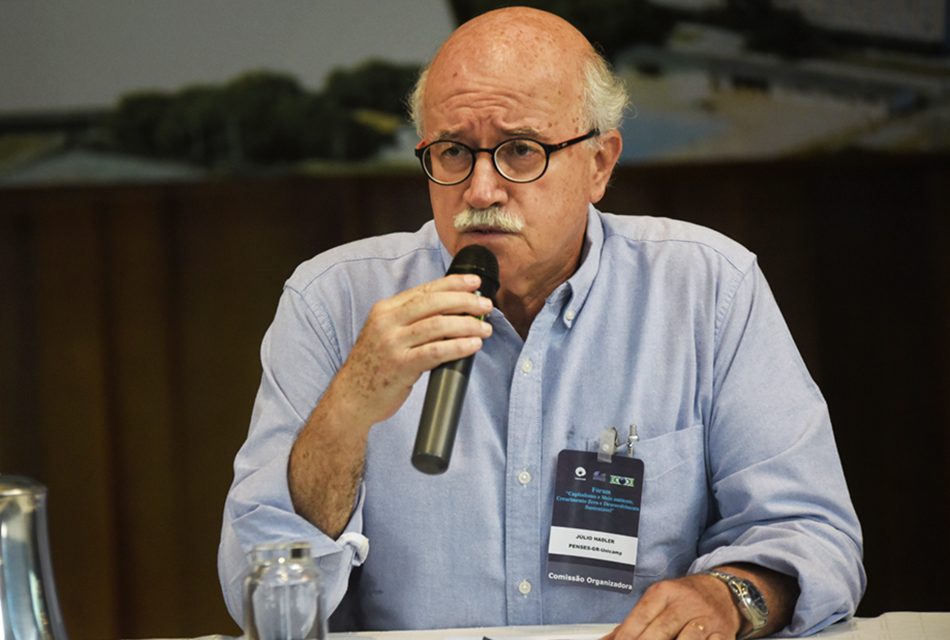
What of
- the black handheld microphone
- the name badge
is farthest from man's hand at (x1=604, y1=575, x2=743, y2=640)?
the black handheld microphone

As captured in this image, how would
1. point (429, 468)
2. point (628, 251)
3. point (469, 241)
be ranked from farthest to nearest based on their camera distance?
point (628, 251), point (469, 241), point (429, 468)

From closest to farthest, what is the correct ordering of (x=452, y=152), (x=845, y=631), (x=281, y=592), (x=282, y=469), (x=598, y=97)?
(x=281, y=592) → (x=845, y=631) → (x=282, y=469) → (x=452, y=152) → (x=598, y=97)

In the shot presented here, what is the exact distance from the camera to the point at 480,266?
117cm

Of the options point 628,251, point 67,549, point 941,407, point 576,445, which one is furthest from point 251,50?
point 941,407

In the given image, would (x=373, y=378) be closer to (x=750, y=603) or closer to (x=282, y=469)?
(x=282, y=469)

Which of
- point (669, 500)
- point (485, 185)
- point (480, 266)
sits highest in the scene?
point (485, 185)

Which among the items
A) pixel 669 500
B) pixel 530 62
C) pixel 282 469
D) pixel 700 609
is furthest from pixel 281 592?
pixel 530 62

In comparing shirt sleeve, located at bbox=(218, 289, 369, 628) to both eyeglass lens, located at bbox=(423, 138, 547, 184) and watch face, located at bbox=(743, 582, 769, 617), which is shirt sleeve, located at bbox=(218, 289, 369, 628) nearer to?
eyeglass lens, located at bbox=(423, 138, 547, 184)

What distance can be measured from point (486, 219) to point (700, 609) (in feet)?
2.10

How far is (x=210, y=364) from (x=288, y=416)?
79.2 inches

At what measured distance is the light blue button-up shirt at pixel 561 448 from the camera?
1359 mm

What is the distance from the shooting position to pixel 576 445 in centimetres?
147

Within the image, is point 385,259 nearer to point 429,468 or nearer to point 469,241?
point 469,241

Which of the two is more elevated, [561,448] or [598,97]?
[598,97]
